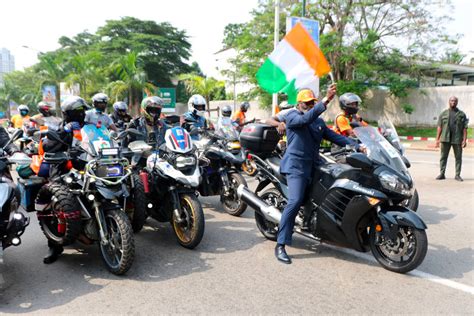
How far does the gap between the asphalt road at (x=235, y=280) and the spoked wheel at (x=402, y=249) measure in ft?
0.37

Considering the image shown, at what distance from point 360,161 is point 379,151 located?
38 cm

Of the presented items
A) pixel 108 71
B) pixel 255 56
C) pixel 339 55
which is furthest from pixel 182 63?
pixel 339 55

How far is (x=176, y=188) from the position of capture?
4836 millimetres

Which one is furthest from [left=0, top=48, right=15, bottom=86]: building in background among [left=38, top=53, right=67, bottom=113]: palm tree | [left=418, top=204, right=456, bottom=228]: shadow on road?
[left=418, top=204, right=456, bottom=228]: shadow on road

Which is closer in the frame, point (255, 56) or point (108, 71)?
point (255, 56)

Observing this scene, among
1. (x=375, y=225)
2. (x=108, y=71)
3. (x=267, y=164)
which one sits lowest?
(x=375, y=225)

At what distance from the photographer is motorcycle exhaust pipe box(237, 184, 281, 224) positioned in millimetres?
4704

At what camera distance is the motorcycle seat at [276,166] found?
4.82 metres

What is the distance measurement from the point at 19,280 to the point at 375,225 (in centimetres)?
350

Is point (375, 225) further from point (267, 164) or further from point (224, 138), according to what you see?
point (224, 138)

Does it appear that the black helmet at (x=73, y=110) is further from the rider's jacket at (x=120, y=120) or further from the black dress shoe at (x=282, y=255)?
the rider's jacket at (x=120, y=120)

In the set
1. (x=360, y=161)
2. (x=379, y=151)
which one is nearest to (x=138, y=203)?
(x=360, y=161)

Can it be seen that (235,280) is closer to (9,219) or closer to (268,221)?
(268,221)

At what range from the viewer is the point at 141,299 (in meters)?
3.49
